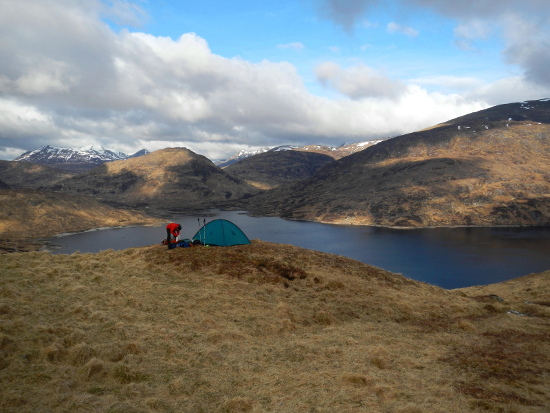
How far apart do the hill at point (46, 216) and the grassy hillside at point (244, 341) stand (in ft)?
331

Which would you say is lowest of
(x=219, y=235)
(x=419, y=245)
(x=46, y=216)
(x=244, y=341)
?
(x=419, y=245)

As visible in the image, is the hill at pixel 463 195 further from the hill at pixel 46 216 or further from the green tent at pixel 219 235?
the green tent at pixel 219 235

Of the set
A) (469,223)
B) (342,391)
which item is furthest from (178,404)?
(469,223)

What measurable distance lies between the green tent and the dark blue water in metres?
56.1

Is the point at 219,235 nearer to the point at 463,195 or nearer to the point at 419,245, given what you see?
the point at 419,245

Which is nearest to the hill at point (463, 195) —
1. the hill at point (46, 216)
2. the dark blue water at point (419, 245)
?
the dark blue water at point (419, 245)

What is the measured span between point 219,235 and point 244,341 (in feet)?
53.4

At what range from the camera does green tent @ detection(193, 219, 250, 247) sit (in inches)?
1196

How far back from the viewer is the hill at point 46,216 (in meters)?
121

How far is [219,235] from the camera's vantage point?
3066 cm

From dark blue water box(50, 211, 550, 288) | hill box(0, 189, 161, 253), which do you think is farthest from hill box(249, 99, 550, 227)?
hill box(0, 189, 161, 253)

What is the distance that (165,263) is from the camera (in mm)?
25281

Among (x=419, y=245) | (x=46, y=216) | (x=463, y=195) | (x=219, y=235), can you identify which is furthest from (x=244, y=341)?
(x=463, y=195)

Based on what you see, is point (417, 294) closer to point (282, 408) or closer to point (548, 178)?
point (282, 408)
